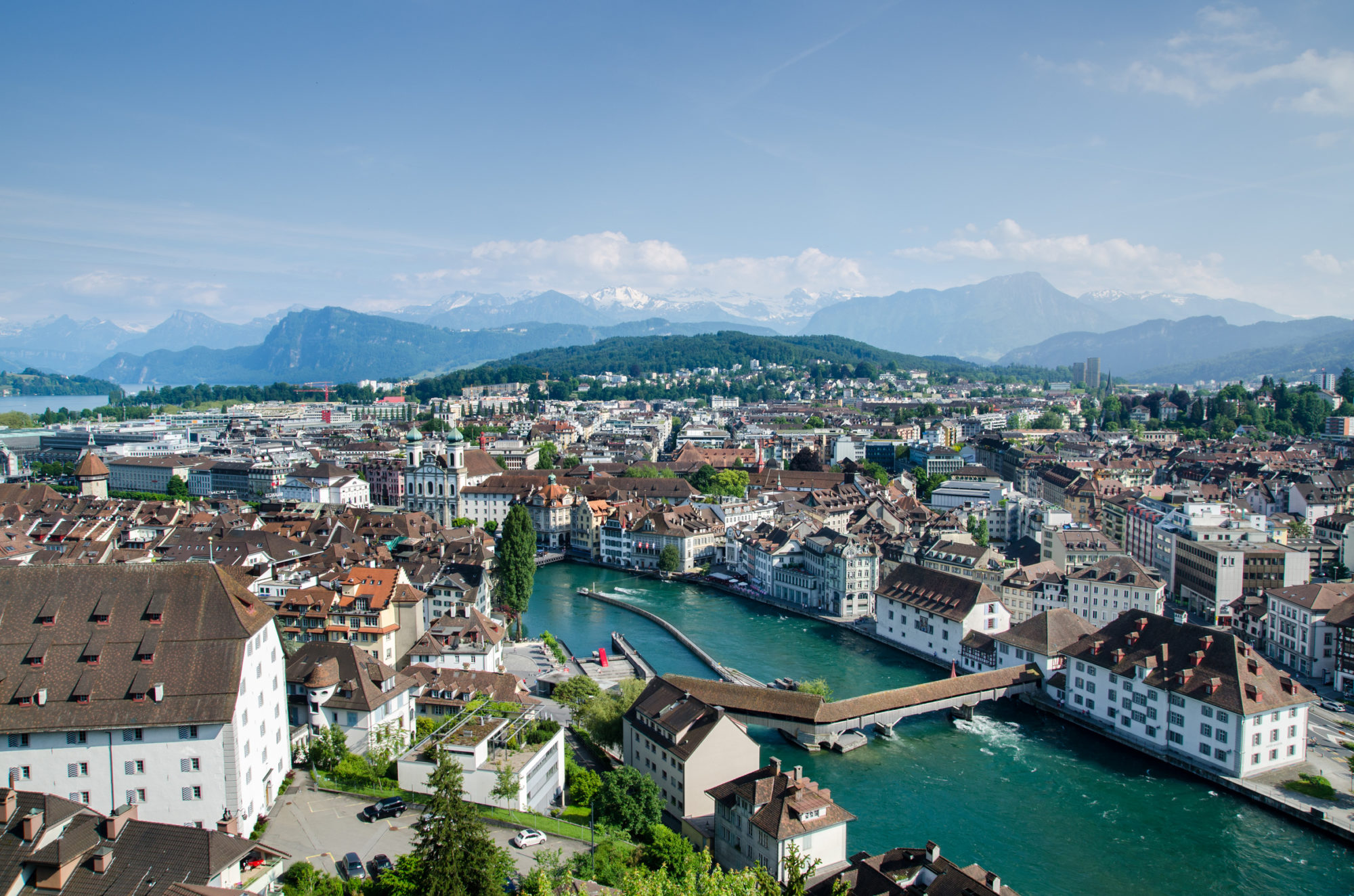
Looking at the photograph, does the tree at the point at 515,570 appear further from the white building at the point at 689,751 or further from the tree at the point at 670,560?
the white building at the point at 689,751

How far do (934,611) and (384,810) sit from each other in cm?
2038

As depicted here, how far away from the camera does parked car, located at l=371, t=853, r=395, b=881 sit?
526 inches

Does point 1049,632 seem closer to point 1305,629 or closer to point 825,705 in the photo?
point 1305,629

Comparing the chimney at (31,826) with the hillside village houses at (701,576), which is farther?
the hillside village houses at (701,576)

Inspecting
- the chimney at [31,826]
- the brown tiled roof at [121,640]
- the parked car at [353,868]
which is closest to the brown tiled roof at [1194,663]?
the parked car at [353,868]

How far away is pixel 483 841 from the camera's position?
1217 cm

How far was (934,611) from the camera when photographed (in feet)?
100

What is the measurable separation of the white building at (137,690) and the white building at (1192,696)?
2084 cm

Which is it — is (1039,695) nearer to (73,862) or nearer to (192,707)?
(192,707)

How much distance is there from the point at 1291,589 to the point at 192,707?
31302 millimetres

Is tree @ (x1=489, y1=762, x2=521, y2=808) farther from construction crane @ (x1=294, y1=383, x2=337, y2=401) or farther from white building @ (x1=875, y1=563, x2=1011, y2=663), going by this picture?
construction crane @ (x1=294, y1=383, x2=337, y2=401)

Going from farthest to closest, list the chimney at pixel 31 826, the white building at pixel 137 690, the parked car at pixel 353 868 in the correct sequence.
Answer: the white building at pixel 137 690, the parked car at pixel 353 868, the chimney at pixel 31 826

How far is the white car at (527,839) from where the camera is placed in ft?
49.2

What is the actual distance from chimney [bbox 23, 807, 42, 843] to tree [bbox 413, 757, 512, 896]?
15.0 ft
